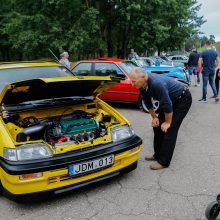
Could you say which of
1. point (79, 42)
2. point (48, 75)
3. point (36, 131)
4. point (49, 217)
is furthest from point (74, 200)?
point (79, 42)

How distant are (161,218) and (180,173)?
47.6 inches

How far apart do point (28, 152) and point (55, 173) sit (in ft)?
1.25

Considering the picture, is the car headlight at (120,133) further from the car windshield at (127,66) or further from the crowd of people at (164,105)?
the car windshield at (127,66)

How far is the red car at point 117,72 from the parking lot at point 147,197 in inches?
135

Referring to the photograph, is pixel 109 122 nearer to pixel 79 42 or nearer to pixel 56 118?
pixel 56 118

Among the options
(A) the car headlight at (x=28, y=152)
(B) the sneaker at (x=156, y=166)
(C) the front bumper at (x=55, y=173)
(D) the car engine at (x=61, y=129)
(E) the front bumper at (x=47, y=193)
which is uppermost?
(D) the car engine at (x=61, y=129)

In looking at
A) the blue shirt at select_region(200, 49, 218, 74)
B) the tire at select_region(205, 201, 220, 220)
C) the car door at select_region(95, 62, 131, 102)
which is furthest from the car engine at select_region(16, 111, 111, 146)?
the blue shirt at select_region(200, 49, 218, 74)

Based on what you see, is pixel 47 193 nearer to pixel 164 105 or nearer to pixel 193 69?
pixel 164 105

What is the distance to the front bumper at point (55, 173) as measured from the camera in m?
3.06

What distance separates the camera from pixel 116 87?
8.41 meters

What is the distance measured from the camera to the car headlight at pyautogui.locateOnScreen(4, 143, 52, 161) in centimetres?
313

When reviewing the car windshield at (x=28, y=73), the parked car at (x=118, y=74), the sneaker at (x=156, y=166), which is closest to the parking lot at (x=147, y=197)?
the sneaker at (x=156, y=166)

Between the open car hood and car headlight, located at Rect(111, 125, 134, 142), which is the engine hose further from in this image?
car headlight, located at Rect(111, 125, 134, 142)

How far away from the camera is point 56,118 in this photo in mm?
4016
